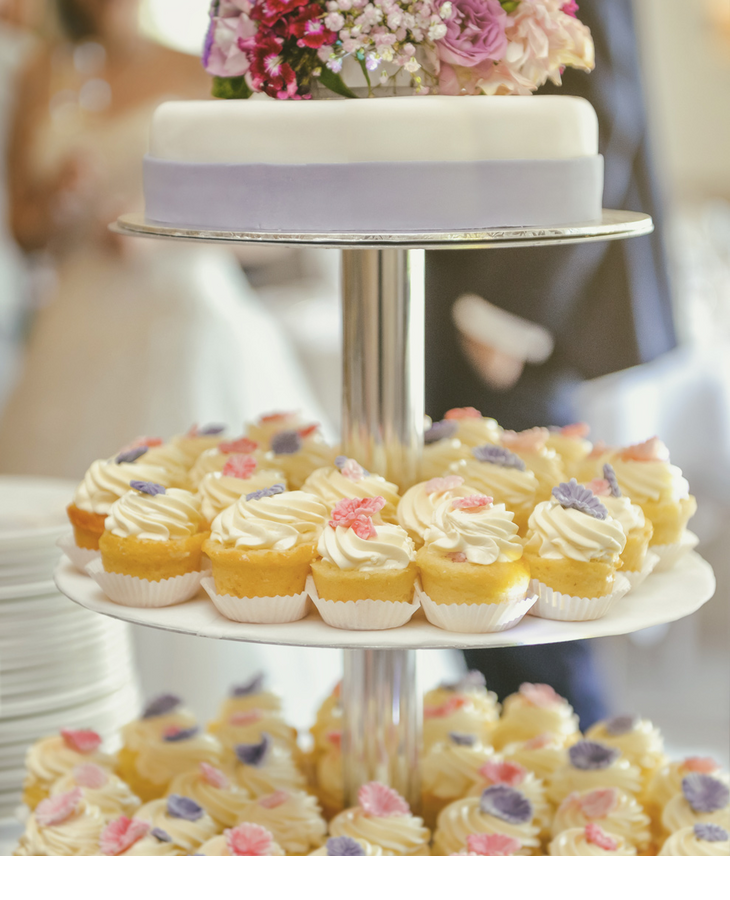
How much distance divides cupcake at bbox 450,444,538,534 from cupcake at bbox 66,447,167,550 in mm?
337

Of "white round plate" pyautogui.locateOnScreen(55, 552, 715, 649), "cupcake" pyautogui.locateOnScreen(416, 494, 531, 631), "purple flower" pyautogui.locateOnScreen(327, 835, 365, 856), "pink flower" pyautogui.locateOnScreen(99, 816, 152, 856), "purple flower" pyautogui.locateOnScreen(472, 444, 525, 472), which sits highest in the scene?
"purple flower" pyautogui.locateOnScreen(472, 444, 525, 472)

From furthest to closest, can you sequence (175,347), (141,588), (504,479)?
(175,347) → (504,479) → (141,588)

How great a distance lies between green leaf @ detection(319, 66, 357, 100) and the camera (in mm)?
1016

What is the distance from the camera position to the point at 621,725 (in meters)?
1.37

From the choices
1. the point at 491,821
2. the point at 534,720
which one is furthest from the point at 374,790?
the point at 534,720

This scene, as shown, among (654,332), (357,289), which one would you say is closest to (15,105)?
(654,332)

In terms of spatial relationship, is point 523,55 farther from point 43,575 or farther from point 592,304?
point 592,304

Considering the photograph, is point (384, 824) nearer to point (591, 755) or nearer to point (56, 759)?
point (591, 755)

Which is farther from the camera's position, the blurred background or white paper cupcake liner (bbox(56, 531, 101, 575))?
the blurred background

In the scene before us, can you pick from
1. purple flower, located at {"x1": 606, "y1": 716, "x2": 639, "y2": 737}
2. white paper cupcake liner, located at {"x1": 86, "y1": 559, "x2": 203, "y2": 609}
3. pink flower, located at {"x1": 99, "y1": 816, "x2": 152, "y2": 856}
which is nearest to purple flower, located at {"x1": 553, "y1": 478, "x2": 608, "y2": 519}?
white paper cupcake liner, located at {"x1": 86, "y1": 559, "x2": 203, "y2": 609}

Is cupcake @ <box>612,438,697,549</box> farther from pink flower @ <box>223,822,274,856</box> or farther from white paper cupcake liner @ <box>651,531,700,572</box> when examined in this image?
pink flower @ <box>223,822,274,856</box>

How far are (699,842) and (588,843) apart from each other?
12cm

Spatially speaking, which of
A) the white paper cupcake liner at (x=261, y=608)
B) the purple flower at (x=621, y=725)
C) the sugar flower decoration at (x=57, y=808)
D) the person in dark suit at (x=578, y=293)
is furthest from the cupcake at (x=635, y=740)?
the person in dark suit at (x=578, y=293)

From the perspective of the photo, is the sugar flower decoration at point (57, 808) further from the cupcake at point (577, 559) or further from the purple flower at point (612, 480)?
the purple flower at point (612, 480)
